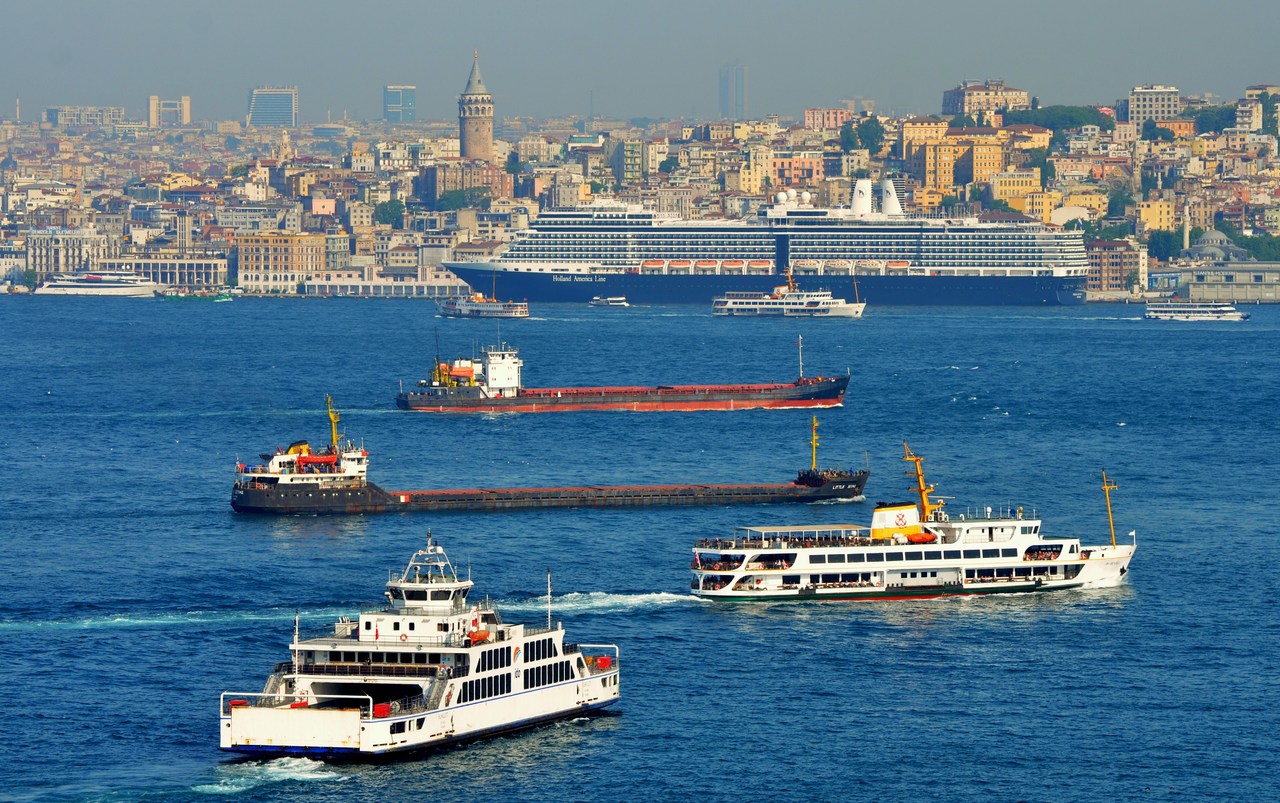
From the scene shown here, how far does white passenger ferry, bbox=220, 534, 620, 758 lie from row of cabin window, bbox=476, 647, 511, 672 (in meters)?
0.01

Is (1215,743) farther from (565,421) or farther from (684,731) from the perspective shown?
(565,421)

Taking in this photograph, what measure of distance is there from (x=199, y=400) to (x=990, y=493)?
38.9 metres

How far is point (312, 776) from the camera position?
33781 mm

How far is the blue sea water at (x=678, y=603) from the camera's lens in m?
35.0

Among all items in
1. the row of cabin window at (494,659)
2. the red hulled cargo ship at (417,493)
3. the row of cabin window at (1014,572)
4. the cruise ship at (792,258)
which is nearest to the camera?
the row of cabin window at (494,659)

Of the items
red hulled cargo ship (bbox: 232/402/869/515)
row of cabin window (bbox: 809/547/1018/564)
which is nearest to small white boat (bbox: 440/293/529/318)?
red hulled cargo ship (bbox: 232/402/869/515)

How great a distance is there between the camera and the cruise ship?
187250 millimetres

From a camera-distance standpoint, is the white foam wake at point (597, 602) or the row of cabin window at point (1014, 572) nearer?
the white foam wake at point (597, 602)

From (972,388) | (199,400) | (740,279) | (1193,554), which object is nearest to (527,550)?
(1193,554)

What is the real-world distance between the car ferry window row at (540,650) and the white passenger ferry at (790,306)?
128m

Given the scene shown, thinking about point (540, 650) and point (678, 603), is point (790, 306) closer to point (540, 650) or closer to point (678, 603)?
point (678, 603)

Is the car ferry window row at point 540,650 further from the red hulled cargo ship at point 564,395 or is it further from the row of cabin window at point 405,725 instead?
the red hulled cargo ship at point 564,395

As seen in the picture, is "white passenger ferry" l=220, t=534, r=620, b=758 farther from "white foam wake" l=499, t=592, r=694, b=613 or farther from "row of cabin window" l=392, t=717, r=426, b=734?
"white foam wake" l=499, t=592, r=694, b=613

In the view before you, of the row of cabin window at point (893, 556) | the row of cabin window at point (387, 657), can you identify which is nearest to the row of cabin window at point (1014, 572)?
the row of cabin window at point (893, 556)
